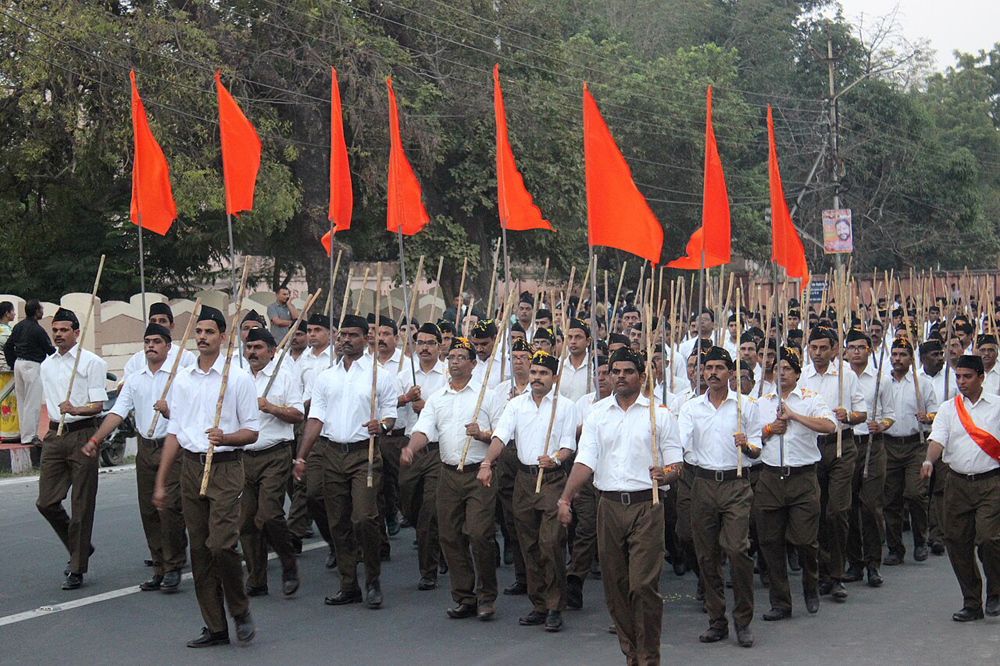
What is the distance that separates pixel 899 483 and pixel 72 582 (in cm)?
646

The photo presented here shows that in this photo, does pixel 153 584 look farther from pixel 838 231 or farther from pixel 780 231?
pixel 838 231

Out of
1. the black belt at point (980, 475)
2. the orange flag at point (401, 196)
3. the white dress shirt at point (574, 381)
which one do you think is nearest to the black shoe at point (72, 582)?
the orange flag at point (401, 196)

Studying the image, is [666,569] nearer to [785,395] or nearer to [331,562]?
[785,395]

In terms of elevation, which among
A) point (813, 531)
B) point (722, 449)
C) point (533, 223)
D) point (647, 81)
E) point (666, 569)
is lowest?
point (666, 569)

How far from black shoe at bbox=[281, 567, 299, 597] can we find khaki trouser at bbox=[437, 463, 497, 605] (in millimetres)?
1217

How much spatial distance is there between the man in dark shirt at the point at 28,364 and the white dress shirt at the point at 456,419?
22.4 feet

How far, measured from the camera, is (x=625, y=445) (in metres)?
6.78

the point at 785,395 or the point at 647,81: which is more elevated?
the point at 647,81

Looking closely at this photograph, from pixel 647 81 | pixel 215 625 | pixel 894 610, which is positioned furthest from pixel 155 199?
pixel 647 81

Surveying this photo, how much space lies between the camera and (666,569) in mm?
9891

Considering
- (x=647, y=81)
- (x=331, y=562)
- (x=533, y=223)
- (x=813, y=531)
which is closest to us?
(x=813, y=531)

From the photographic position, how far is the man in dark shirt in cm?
1362

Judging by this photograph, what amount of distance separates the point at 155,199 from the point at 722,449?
594 centimetres

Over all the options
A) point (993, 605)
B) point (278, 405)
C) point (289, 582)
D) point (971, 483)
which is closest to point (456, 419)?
point (278, 405)
